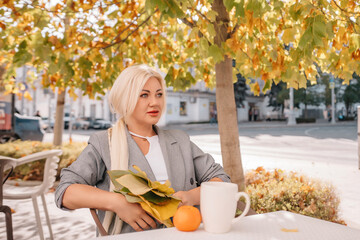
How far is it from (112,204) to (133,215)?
12cm

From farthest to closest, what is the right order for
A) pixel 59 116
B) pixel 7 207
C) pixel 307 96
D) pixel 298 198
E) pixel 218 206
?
1. pixel 307 96
2. pixel 59 116
3. pixel 298 198
4. pixel 7 207
5. pixel 218 206

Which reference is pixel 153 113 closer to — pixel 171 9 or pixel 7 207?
pixel 171 9

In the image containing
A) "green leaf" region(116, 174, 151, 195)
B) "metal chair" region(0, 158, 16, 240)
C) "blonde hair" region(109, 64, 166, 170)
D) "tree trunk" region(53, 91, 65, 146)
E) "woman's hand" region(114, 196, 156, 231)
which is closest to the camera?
"green leaf" region(116, 174, 151, 195)

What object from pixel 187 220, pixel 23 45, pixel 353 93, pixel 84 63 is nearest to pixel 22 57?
pixel 23 45

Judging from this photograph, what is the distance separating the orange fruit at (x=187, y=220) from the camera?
4.48 ft

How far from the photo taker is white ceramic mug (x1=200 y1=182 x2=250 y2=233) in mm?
1331

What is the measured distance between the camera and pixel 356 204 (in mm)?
5676

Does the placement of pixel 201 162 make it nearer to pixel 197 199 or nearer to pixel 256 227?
pixel 197 199

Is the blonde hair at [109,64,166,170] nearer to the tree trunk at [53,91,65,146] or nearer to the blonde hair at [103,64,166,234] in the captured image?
the blonde hair at [103,64,166,234]

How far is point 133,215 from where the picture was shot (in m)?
1.67

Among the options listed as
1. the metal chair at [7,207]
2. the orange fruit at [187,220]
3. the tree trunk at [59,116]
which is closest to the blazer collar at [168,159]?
the orange fruit at [187,220]

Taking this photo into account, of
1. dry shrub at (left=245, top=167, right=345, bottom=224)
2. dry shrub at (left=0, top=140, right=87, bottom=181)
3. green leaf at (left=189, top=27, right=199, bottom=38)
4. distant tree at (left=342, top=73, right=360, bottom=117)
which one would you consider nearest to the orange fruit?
green leaf at (left=189, top=27, right=199, bottom=38)

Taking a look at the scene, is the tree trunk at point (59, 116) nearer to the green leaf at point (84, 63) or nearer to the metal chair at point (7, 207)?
the green leaf at point (84, 63)

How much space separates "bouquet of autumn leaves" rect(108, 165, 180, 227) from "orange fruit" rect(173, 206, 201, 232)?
47 mm
